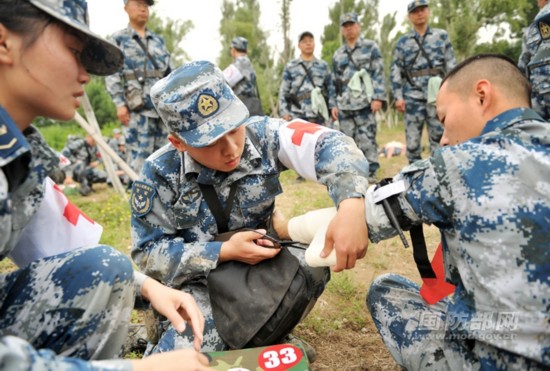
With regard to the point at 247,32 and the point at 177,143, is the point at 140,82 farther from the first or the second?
the point at 247,32

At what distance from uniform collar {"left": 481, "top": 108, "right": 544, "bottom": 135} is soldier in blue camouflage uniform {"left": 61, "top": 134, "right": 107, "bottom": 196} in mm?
7905

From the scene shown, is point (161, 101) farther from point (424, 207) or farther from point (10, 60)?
point (424, 207)

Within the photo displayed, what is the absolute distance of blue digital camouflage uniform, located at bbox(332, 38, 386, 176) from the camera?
252 inches

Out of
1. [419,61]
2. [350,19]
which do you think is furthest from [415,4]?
[350,19]

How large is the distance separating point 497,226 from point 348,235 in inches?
19.3

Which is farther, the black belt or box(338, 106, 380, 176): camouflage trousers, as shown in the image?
box(338, 106, 380, 176): camouflage trousers

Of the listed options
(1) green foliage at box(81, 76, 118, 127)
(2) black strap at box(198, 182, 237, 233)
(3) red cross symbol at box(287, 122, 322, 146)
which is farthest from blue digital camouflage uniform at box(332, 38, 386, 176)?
(1) green foliage at box(81, 76, 118, 127)

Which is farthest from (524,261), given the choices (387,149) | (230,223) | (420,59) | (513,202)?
(387,149)

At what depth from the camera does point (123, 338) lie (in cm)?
151

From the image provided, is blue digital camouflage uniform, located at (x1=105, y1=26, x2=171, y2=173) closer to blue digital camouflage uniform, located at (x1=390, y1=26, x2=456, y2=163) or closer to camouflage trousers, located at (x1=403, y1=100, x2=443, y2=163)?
blue digital camouflage uniform, located at (x1=390, y1=26, x2=456, y2=163)

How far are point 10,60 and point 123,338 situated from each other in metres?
0.91

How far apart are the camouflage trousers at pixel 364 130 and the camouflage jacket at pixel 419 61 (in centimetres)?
62

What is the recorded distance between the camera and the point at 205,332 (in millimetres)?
2008

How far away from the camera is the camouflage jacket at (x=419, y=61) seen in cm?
580
